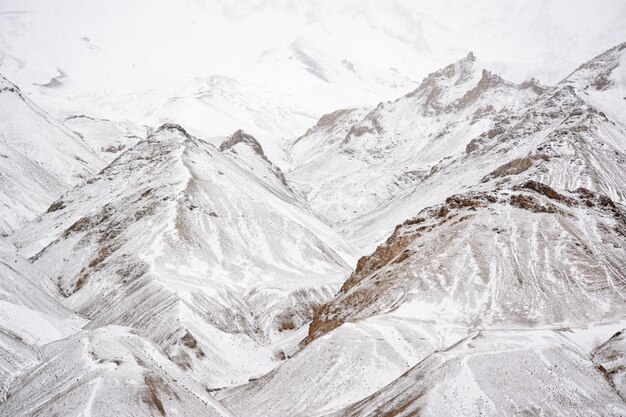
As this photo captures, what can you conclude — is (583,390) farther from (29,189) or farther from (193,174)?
(29,189)

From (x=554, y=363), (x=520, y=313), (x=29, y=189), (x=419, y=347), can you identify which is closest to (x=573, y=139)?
(x=520, y=313)

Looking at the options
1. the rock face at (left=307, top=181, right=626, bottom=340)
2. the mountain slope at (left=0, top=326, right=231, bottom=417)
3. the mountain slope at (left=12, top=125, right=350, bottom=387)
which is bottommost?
the mountain slope at (left=12, top=125, right=350, bottom=387)

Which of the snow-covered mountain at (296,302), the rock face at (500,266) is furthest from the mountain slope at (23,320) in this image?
the rock face at (500,266)

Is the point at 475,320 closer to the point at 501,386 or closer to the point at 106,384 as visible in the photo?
the point at 501,386

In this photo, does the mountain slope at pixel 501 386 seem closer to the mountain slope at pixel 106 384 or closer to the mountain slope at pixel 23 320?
the mountain slope at pixel 106 384

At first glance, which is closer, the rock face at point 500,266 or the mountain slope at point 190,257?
the rock face at point 500,266

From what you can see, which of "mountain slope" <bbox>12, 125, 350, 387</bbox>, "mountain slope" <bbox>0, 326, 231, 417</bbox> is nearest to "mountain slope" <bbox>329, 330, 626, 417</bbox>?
"mountain slope" <bbox>0, 326, 231, 417</bbox>

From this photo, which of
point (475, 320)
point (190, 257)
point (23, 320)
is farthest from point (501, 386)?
point (190, 257)

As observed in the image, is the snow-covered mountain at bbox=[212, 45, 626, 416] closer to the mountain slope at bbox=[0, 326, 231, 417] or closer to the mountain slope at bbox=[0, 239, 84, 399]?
the mountain slope at bbox=[0, 326, 231, 417]
